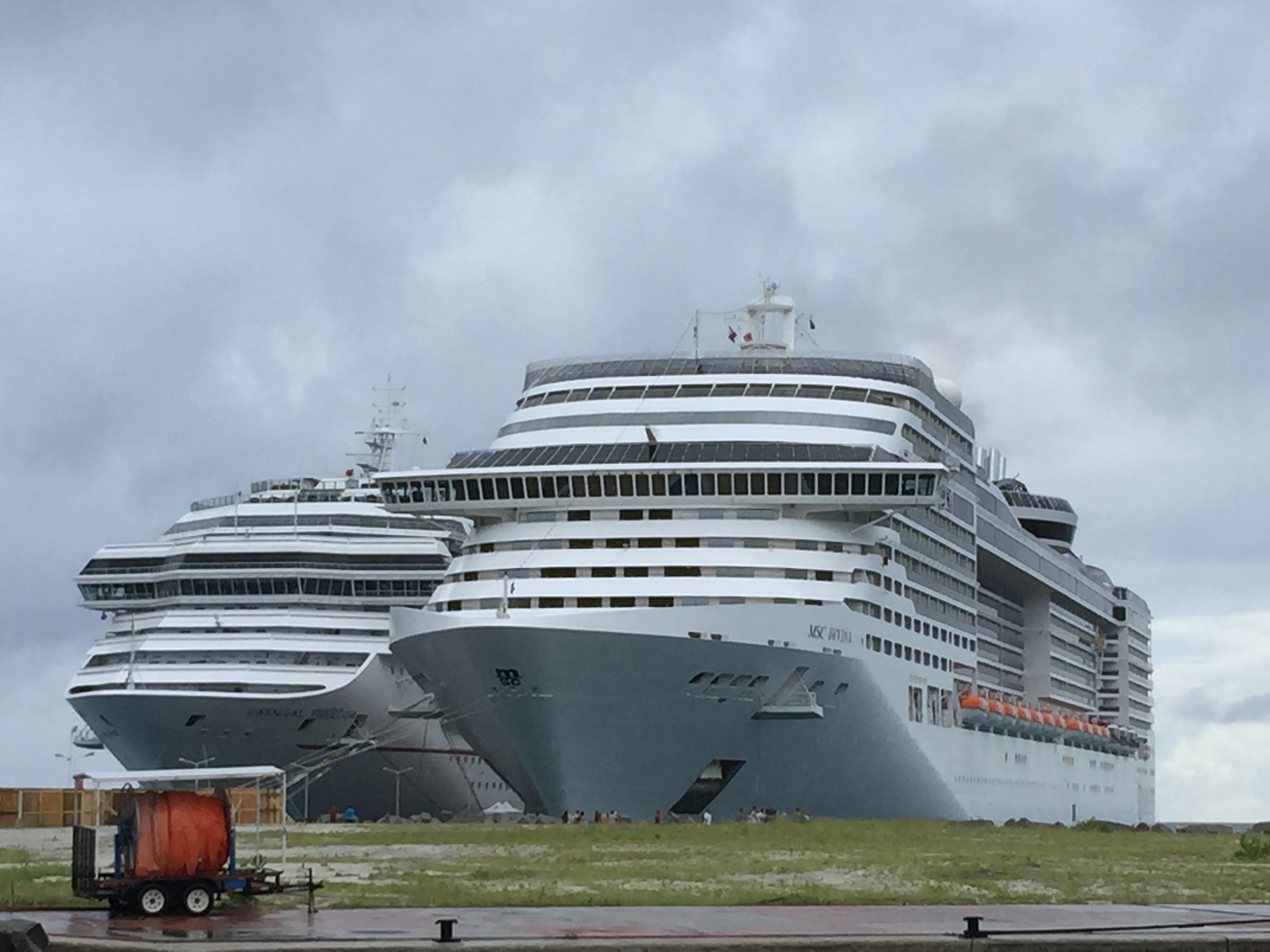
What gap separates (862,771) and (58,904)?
3391 cm

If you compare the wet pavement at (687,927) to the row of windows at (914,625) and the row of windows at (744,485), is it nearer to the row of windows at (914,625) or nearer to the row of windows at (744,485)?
the row of windows at (744,485)

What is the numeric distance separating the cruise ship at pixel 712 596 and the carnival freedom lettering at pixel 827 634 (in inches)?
3.0

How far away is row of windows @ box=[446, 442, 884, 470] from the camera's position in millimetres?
57125

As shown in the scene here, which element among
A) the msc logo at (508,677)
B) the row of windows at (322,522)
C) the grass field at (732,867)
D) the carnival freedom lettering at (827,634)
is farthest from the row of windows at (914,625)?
the row of windows at (322,522)

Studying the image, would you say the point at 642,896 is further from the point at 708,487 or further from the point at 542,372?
the point at 542,372

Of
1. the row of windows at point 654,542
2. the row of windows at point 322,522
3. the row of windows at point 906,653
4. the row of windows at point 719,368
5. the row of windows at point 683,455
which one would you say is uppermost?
the row of windows at point 719,368

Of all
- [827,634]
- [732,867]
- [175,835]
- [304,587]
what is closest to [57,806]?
[304,587]

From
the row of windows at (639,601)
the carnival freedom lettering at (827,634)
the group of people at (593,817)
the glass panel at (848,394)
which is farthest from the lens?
the glass panel at (848,394)

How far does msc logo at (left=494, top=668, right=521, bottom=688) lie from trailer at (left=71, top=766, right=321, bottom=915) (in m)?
24.3

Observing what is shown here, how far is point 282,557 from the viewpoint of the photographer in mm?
80000

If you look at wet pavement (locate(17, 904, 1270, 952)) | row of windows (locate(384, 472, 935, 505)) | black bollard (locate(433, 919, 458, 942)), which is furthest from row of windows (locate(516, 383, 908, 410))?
black bollard (locate(433, 919, 458, 942))

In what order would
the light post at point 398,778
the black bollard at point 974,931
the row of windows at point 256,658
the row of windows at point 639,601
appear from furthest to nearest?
the row of windows at point 256,658 → the light post at point 398,778 → the row of windows at point 639,601 → the black bollard at point 974,931

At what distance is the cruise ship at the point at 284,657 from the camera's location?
73062 millimetres

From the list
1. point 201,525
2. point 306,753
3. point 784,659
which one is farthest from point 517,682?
point 201,525
